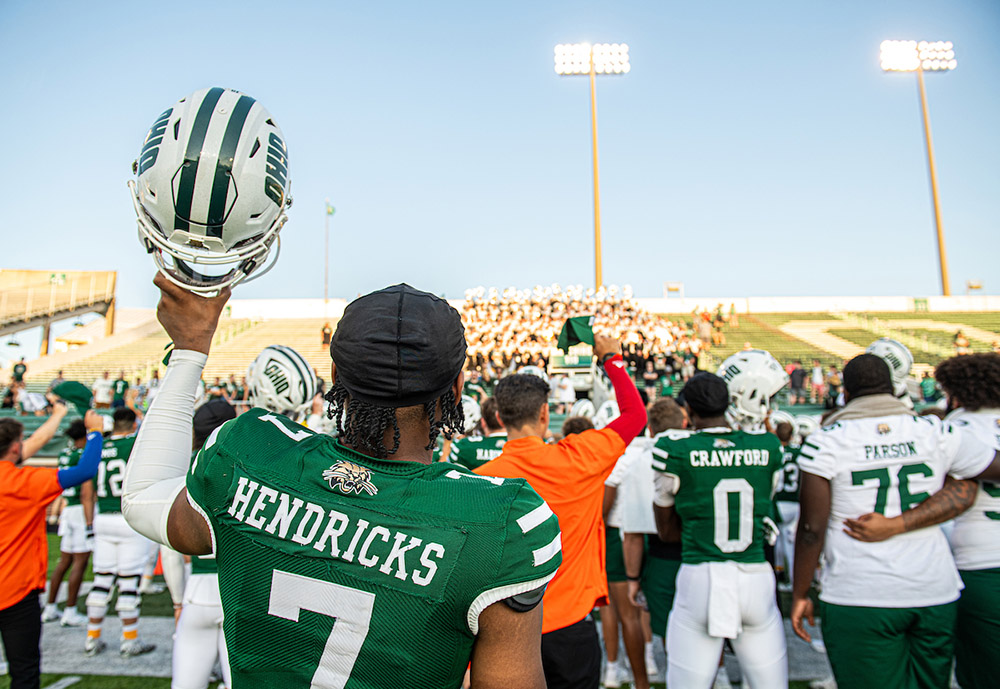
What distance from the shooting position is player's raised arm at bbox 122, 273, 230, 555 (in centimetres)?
131

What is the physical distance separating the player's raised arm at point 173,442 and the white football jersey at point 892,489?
275 centimetres

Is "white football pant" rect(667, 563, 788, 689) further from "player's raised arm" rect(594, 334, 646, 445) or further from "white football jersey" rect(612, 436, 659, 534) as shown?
"white football jersey" rect(612, 436, 659, 534)

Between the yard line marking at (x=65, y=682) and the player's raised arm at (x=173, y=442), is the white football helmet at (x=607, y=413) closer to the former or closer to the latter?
the yard line marking at (x=65, y=682)

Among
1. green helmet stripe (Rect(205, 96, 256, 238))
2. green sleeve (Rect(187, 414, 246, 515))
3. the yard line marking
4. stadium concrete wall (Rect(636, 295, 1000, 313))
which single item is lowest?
the yard line marking

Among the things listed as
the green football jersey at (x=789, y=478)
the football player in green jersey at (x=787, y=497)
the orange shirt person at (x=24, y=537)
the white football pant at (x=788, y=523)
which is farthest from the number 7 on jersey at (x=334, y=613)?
the white football pant at (x=788, y=523)

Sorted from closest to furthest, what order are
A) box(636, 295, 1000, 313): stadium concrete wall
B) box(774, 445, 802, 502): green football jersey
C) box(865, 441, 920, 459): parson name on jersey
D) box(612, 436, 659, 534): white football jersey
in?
1. box(865, 441, 920, 459): parson name on jersey
2. box(612, 436, 659, 534): white football jersey
3. box(774, 445, 802, 502): green football jersey
4. box(636, 295, 1000, 313): stadium concrete wall

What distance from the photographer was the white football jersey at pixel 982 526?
9.84 ft

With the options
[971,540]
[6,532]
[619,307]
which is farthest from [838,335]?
[6,532]

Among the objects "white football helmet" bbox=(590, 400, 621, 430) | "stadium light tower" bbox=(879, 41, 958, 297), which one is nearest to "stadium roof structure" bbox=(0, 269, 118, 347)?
"white football helmet" bbox=(590, 400, 621, 430)

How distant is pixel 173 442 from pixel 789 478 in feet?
16.9

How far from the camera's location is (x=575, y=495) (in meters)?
2.65

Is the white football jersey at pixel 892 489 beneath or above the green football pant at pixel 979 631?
above

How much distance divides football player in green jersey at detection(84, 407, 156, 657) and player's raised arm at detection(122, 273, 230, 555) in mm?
4036

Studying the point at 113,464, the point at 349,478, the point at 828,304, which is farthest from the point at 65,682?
Answer: the point at 828,304
